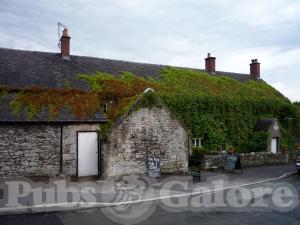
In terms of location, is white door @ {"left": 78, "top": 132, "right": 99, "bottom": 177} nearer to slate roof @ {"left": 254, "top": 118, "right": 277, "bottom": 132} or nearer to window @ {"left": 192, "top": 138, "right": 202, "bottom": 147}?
window @ {"left": 192, "top": 138, "right": 202, "bottom": 147}

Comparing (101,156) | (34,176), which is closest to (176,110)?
(101,156)

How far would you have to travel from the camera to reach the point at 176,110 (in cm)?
2412

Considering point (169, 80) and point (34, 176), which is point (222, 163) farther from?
point (34, 176)

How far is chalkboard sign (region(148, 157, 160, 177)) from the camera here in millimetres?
18891

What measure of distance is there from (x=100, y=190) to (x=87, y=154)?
13.9ft

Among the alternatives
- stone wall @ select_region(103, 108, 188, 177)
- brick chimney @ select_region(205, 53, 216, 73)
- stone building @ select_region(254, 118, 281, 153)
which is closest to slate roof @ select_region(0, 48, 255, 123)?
stone wall @ select_region(103, 108, 188, 177)

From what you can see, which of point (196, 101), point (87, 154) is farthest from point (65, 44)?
point (196, 101)

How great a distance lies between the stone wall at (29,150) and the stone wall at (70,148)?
14.2 inches

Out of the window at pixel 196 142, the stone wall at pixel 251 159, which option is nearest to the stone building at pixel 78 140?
the stone wall at pixel 251 159

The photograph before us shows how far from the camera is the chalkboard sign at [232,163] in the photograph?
21.4 meters

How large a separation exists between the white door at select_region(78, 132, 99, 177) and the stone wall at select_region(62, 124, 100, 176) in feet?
0.87

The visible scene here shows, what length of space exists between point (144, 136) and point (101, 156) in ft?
8.34

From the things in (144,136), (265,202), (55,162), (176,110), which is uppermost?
(176,110)

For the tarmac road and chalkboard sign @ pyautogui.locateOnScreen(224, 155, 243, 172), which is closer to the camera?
the tarmac road
